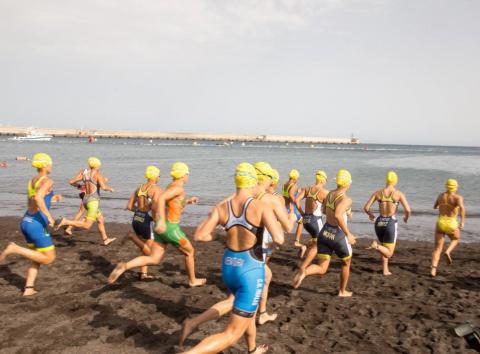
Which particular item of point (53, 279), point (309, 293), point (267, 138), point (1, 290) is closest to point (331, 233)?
point (309, 293)

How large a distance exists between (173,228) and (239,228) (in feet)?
9.17

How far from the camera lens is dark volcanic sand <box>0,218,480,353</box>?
5180 mm

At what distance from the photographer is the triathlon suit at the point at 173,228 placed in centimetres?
647

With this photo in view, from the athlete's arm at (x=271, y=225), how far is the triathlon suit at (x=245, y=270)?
141mm

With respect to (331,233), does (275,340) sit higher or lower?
lower

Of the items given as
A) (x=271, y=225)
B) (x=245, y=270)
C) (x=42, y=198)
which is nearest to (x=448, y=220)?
(x=271, y=225)

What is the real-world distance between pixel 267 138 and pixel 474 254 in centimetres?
18935

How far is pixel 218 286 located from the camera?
746 centimetres

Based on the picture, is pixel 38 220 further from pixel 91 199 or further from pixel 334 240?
pixel 334 240

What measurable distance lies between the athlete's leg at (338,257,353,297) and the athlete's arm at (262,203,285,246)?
10.9 ft

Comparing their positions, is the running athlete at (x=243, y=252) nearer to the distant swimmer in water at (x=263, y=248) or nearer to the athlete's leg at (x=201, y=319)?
the distant swimmer in water at (x=263, y=248)

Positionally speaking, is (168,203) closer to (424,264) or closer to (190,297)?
(190,297)

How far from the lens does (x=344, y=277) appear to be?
22.7ft

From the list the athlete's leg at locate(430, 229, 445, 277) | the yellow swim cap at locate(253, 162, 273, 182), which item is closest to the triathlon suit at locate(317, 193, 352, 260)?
the yellow swim cap at locate(253, 162, 273, 182)
